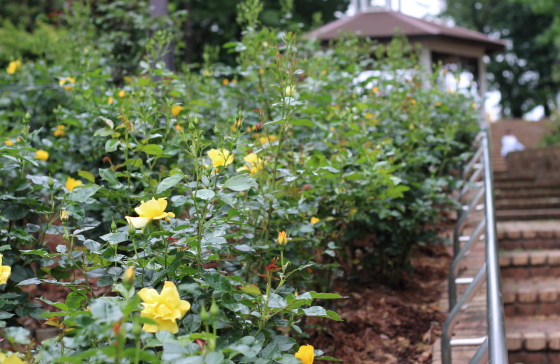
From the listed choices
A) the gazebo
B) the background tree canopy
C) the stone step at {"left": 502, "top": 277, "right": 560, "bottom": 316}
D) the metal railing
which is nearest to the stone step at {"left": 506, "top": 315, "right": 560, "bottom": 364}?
the stone step at {"left": 502, "top": 277, "right": 560, "bottom": 316}

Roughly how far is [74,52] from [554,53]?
89.9 ft

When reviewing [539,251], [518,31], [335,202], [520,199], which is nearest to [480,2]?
[518,31]

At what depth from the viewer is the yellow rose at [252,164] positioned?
72.0 inches

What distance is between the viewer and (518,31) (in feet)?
93.5

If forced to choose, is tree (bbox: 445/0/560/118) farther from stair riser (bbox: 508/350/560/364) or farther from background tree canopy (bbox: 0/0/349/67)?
stair riser (bbox: 508/350/560/364)

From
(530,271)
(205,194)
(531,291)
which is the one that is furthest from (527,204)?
(205,194)

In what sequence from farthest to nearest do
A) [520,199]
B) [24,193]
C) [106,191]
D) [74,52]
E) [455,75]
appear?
[520,199] → [455,75] → [74,52] → [24,193] → [106,191]

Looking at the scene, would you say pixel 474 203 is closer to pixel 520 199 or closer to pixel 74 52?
pixel 74 52

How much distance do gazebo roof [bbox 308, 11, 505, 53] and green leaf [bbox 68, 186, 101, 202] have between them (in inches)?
438

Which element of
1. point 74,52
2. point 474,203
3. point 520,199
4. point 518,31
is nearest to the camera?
point 474,203

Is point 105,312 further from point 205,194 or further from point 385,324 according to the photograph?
point 385,324

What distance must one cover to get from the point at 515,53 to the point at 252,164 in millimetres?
30657

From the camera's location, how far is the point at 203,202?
5.17 feet

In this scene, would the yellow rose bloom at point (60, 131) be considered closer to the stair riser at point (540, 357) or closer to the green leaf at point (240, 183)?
the green leaf at point (240, 183)
